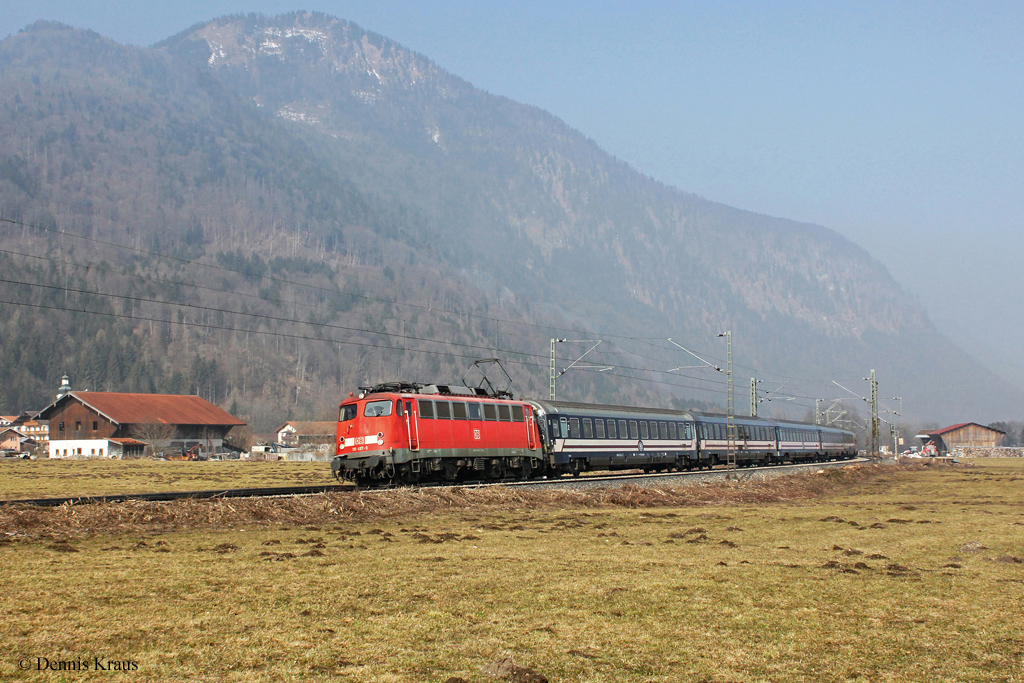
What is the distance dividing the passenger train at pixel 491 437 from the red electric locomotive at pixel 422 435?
0.05m

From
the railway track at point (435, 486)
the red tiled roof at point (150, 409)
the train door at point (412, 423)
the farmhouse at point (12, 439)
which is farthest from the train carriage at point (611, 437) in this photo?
the farmhouse at point (12, 439)

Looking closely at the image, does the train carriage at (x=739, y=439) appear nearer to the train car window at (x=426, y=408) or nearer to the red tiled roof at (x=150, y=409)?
the train car window at (x=426, y=408)

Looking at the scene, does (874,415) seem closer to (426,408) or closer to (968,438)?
(426,408)

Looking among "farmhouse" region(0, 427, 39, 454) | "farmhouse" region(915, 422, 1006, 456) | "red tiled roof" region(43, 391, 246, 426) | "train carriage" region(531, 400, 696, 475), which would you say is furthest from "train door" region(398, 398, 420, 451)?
"farmhouse" region(915, 422, 1006, 456)

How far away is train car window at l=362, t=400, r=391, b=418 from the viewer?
1567 inches

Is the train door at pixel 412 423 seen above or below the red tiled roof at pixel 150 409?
below

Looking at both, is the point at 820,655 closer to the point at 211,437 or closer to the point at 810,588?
the point at 810,588

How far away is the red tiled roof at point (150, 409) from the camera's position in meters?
145

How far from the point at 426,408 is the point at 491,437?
19.1ft

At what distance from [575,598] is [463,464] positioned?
92.2ft

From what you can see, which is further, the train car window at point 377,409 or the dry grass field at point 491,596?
the train car window at point 377,409

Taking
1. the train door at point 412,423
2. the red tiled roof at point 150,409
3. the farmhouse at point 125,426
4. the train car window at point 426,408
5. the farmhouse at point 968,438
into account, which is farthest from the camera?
the farmhouse at point 968,438
